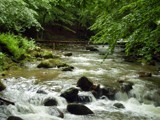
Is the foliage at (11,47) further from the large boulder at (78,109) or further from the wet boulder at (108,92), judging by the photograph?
the large boulder at (78,109)

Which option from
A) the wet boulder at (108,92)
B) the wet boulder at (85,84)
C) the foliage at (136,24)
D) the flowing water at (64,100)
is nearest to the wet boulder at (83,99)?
the flowing water at (64,100)

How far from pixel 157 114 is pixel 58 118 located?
3.58 metres

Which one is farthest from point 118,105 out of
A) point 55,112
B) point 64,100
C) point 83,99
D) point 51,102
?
point 55,112

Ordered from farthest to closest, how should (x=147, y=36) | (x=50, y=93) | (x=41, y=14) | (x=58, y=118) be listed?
(x=41, y=14) → (x=50, y=93) → (x=58, y=118) → (x=147, y=36)

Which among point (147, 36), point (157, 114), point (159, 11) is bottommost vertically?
point (157, 114)

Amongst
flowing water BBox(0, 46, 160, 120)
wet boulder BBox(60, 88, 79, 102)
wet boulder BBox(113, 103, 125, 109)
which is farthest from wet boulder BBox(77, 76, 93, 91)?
wet boulder BBox(113, 103, 125, 109)

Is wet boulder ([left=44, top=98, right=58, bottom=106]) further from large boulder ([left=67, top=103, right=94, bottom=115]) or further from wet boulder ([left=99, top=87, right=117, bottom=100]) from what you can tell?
wet boulder ([left=99, top=87, right=117, bottom=100])

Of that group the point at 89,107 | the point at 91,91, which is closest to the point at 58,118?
the point at 89,107

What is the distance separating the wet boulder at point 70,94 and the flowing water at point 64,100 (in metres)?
0.18

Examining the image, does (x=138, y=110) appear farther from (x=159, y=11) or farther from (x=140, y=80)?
(x=159, y=11)

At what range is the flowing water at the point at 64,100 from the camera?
351 inches

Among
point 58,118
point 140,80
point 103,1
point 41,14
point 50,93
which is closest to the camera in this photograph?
point 103,1

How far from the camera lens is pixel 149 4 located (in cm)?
510

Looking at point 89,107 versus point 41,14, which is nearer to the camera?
point 89,107
